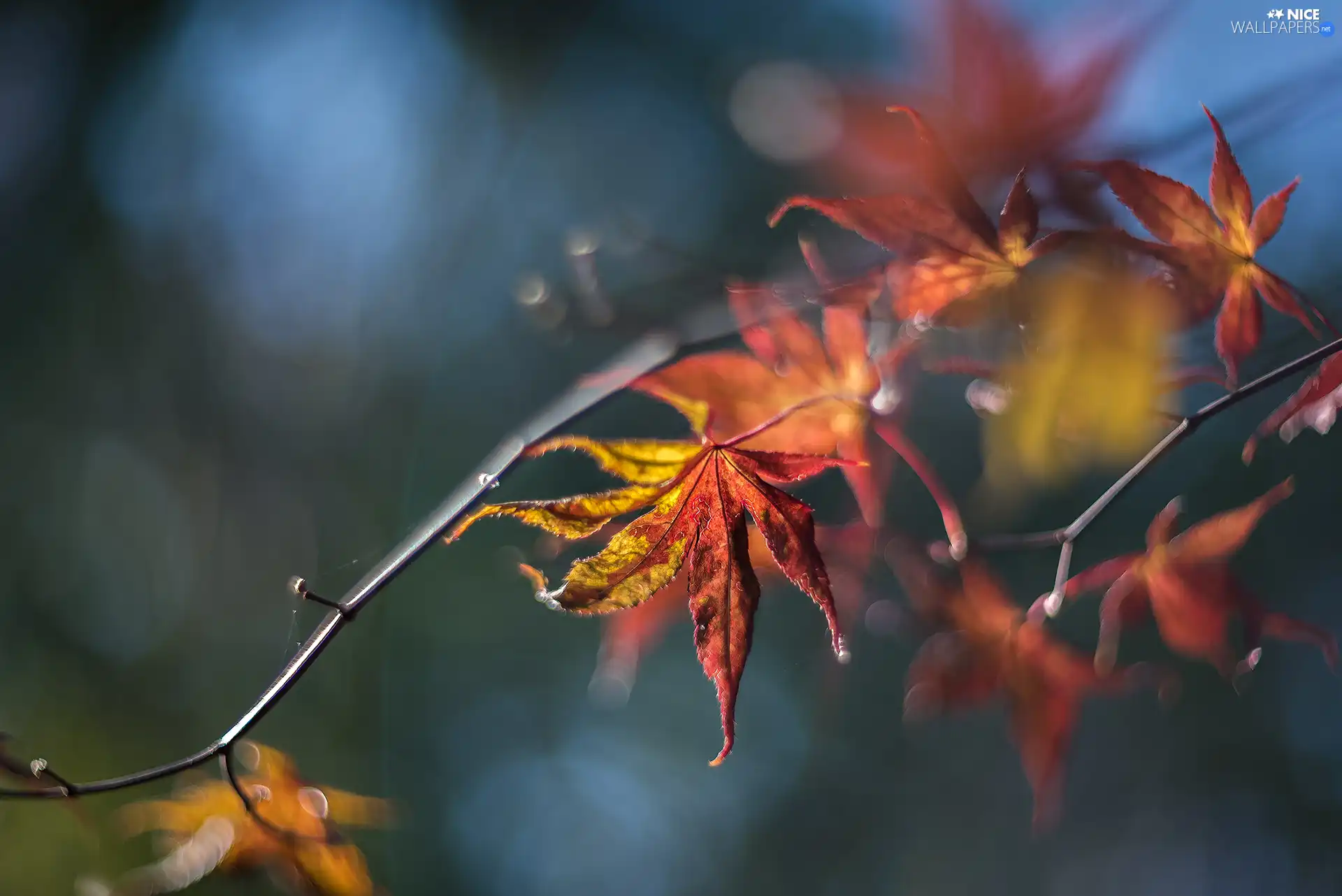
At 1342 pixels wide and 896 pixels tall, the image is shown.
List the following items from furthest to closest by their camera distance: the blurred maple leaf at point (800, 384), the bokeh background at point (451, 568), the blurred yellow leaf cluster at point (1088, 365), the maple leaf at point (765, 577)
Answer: the bokeh background at point (451, 568)
the maple leaf at point (765, 577)
the blurred maple leaf at point (800, 384)
the blurred yellow leaf cluster at point (1088, 365)

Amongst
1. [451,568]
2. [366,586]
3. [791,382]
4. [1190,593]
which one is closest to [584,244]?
[791,382]

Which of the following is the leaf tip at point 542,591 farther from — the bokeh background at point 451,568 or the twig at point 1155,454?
the bokeh background at point 451,568

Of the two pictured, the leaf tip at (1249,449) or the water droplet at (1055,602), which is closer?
the leaf tip at (1249,449)

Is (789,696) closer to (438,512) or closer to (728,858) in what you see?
(728,858)

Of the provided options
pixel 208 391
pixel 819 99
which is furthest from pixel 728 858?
pixel 819 99

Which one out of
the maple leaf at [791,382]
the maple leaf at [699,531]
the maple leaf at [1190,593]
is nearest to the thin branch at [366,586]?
the maple leaf at [699,531]

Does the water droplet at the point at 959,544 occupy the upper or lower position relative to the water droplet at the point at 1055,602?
upper
